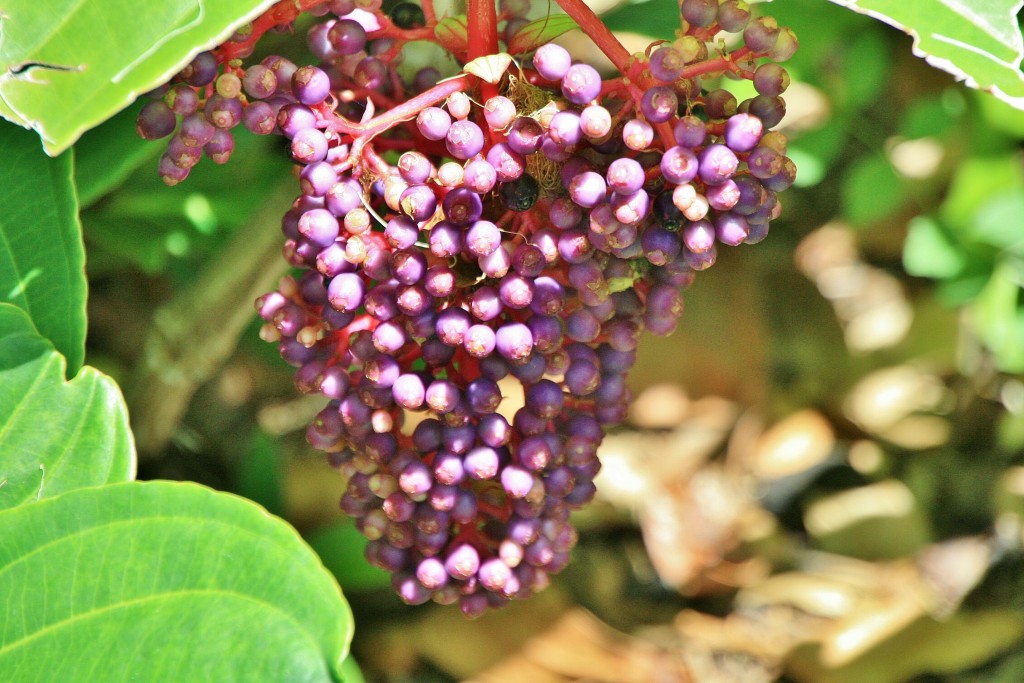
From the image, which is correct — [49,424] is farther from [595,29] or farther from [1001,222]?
[1001,222]

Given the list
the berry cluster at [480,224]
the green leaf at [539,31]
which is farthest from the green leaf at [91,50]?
the green leaf at [539,31]

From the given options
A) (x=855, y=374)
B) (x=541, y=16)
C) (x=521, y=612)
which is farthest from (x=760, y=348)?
(x=541, y=16)

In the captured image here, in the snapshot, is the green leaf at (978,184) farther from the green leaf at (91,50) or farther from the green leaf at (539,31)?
the green leaf at (91,50)

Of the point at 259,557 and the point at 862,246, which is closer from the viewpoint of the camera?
the point at 259,557

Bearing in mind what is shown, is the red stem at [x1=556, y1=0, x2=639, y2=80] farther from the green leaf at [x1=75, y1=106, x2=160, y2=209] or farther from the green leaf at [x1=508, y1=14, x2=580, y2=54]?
the green leaf at [x1=75, y1=106, x2=160, y2=209]

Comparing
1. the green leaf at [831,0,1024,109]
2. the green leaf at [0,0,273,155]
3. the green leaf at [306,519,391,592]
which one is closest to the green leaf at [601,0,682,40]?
the green leaf at [831,0,1024,109]

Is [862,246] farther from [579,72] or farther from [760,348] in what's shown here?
[579,72]
